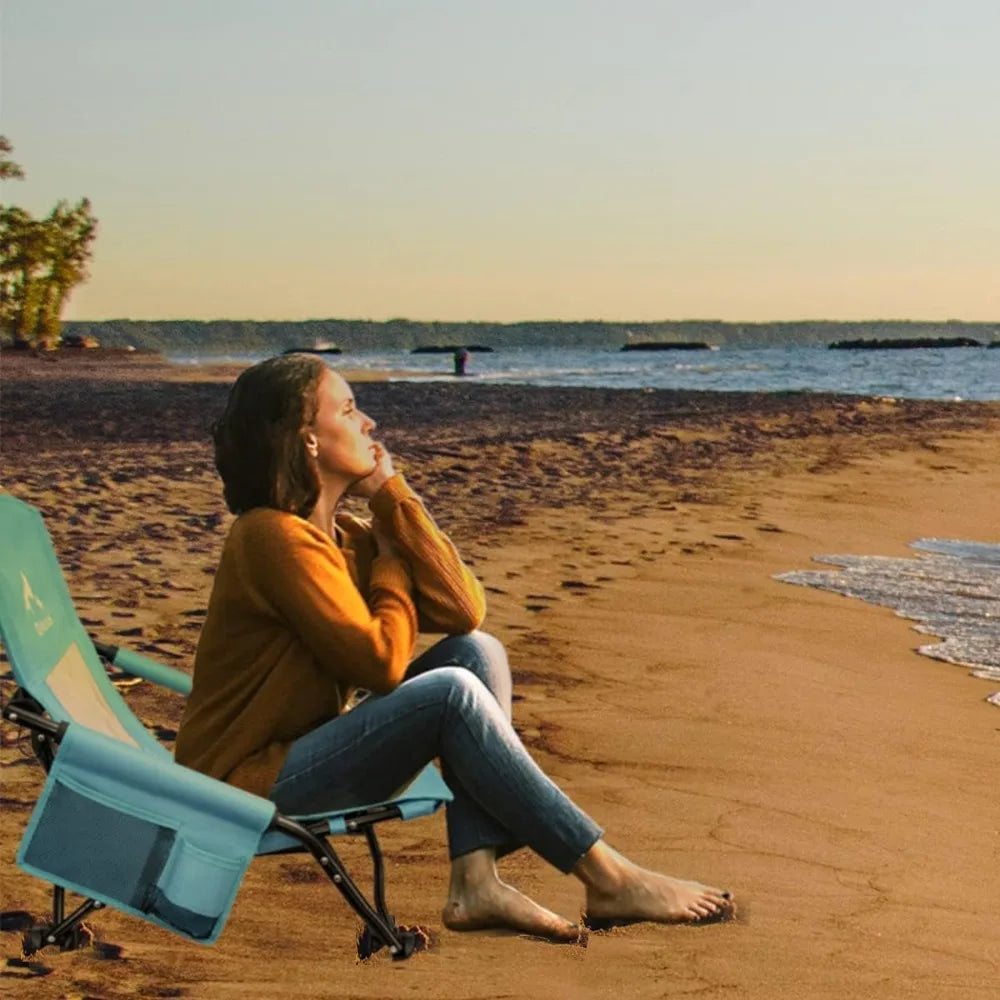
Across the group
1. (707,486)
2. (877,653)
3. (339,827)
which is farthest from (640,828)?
(707,486)

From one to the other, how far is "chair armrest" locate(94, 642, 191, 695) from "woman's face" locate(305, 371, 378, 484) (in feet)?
2.70

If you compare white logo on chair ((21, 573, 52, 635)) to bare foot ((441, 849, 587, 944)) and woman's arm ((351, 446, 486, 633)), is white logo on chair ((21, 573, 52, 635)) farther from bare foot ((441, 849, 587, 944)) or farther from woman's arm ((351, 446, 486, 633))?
bare foot ((441, 849, 587, 944))

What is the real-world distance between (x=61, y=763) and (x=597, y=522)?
24.1 feet

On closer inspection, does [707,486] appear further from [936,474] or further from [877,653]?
[877,653]

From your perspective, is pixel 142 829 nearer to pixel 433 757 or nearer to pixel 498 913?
pixel 433 757

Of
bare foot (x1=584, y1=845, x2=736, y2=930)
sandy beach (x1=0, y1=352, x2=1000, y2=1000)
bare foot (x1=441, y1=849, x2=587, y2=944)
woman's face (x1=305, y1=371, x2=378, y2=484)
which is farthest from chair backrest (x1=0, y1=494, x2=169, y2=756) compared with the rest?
bare foot (x1=584, y1=845, x2=736, y2=930)

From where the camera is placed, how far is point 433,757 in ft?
9.93

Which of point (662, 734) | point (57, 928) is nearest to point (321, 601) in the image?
point (57, 928)

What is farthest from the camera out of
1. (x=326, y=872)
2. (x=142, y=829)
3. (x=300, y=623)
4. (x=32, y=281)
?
(x=32, y=281)

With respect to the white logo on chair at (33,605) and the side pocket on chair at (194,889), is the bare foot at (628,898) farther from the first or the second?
the white logo on chair at (33,605)

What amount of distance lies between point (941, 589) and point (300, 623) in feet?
19.7

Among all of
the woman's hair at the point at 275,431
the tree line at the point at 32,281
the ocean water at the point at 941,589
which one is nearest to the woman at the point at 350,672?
the woman's hair at the point at 275,431

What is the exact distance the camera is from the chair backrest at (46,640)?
116 inches

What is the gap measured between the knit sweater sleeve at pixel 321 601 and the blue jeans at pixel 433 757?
0.28 feet
